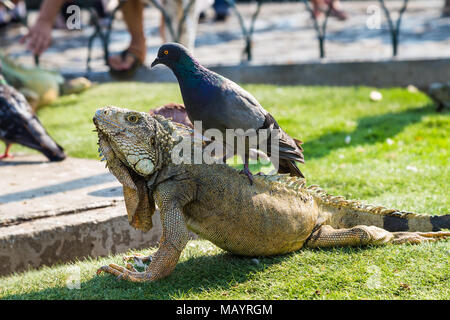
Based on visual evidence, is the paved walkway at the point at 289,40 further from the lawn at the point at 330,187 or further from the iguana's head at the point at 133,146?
the iguana's head at the point at 133,146

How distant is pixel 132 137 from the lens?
3535mm

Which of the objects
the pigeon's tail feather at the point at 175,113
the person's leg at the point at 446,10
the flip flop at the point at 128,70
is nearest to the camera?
the pigeon's tail feather at the point at 175,113

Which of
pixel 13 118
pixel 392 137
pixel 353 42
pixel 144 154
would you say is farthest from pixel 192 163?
pixel 353 42

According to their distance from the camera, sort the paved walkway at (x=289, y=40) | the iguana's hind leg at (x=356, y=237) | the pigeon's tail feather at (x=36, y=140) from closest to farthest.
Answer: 1. the iguana's hind leg at (x=356, y=237)
2. the pigeon's tail feather at (x=36, y=140)
3. the paved walkway at (x=289, y=40)

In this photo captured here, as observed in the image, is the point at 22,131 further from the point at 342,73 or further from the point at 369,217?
the point at 342,73

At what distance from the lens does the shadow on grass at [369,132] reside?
7047 millimetres

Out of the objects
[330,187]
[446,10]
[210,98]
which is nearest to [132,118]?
[210,98]

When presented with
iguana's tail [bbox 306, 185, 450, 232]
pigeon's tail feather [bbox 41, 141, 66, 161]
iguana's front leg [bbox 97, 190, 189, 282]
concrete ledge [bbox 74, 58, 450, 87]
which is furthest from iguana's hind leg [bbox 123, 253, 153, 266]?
concrete ledge [bbox 74, 58, 450, 87]

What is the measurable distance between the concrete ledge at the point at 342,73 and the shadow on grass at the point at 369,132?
1.48 metres

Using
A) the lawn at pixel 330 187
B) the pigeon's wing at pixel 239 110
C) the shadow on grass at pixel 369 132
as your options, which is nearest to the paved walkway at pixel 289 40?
the lawn at pixel 330 187

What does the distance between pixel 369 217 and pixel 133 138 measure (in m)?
1.80

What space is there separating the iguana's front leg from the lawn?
0.07 m
